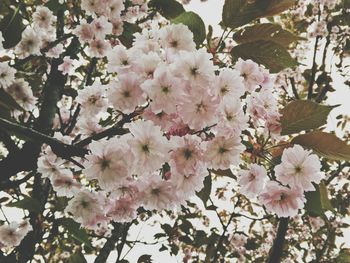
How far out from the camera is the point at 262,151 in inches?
51.8

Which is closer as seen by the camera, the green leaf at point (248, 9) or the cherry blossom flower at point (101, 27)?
the green leaf at point (248, 9)

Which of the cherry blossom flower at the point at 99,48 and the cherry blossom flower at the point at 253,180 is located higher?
the cherry blossom flower at the point at 99,48

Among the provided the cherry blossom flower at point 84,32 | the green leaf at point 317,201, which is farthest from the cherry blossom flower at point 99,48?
the green leaf at point 317,201

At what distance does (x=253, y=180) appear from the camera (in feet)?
4.70

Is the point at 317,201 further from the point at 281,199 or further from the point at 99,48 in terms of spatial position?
the point at 99,48

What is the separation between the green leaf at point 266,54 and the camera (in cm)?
124

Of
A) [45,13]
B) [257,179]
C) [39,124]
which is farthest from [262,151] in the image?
[45,13]

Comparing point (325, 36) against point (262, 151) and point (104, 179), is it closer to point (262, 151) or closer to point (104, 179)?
point (262, 151)

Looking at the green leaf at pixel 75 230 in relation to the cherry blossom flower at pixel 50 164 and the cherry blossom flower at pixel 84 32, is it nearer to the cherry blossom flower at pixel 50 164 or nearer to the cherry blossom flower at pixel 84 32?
the cherry blossom flower at pixel 50 164

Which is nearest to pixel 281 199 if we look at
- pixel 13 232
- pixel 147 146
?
pixel 147 146

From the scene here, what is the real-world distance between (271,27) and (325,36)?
438 cm

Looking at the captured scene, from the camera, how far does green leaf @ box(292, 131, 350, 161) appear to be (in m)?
1.14

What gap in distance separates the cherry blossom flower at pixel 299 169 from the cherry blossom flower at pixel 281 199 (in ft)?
0.13

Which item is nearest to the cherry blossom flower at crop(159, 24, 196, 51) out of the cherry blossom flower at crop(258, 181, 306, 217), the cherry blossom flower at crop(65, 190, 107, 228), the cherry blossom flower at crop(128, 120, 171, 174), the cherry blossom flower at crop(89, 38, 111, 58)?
the cherry blossom flower at crop(128, 120, 171, 174)
